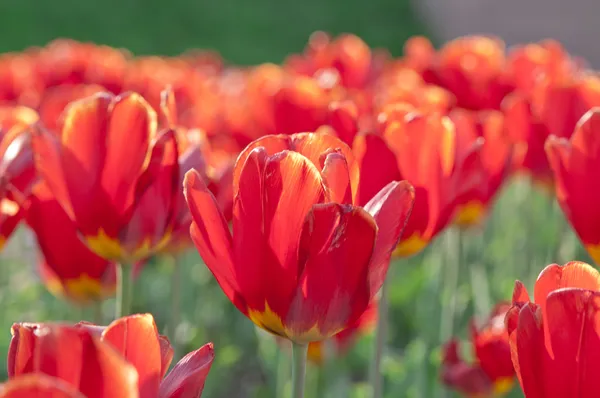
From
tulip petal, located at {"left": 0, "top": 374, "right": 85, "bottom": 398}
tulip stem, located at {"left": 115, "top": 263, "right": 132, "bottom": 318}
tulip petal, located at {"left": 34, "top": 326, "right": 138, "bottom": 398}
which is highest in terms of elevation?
tulip petal, located at {"left": 0, "top": 374, "right": 85, "bottom": 398}

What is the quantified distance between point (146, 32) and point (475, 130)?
8243 millimetres

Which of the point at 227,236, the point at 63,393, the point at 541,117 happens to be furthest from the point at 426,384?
the point at 63,393

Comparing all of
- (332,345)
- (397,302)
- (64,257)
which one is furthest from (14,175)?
(397,302)

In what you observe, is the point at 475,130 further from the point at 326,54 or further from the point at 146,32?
the point at 146,32

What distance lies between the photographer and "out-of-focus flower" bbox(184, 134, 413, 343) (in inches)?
26.1

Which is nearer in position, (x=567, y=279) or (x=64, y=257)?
(x=567, y=279)

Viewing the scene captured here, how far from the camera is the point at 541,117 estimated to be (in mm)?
1336

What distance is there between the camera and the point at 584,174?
3.19 ft

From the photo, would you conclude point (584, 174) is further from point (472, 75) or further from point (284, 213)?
point (472, 75)

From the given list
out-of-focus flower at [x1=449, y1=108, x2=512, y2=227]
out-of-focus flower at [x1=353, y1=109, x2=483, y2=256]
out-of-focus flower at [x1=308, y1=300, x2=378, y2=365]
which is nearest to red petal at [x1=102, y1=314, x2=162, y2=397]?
out-of-focus flower at [x1=353, y1=109, x2=483, y2=256]

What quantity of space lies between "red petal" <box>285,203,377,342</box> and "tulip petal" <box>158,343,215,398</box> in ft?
0.42

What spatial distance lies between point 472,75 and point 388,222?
3.79ft

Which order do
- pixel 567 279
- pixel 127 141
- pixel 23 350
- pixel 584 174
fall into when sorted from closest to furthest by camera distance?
pixel 23 350
pixel 567 279
pixel 127 141
pixel 584 174

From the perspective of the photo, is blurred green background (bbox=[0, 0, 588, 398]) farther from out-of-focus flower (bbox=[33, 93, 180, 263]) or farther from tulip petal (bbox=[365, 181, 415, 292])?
tulip petal (bbox=[365, 181, 415, 292])
